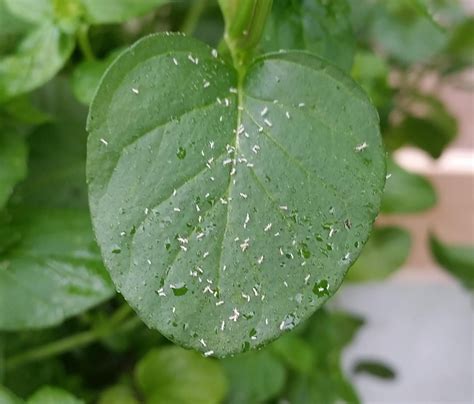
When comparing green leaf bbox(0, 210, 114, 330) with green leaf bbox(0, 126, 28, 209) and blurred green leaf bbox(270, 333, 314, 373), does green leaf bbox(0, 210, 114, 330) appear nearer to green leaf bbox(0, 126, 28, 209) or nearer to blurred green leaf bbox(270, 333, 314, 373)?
green leaf bbox(0, 126, 28, 209)

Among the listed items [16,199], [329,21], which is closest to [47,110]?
[16,199]

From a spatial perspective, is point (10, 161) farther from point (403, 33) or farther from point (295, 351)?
point (403, 33)

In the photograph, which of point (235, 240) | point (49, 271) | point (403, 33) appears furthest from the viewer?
point (403, 33)

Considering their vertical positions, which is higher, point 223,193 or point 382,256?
point 223,193

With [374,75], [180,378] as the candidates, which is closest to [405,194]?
[374,75]

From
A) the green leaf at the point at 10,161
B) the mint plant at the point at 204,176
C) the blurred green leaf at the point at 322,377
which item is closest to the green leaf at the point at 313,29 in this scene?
the mint plant at the point at 204,176

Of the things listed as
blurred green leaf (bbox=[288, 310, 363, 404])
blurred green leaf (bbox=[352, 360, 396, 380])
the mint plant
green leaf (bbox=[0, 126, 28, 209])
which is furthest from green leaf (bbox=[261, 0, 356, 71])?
blurred green leaf (bbox=[352, 360, 396, 380])

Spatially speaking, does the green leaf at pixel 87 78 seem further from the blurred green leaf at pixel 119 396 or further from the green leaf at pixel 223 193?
the blurred green leaf at pixel 119 396
